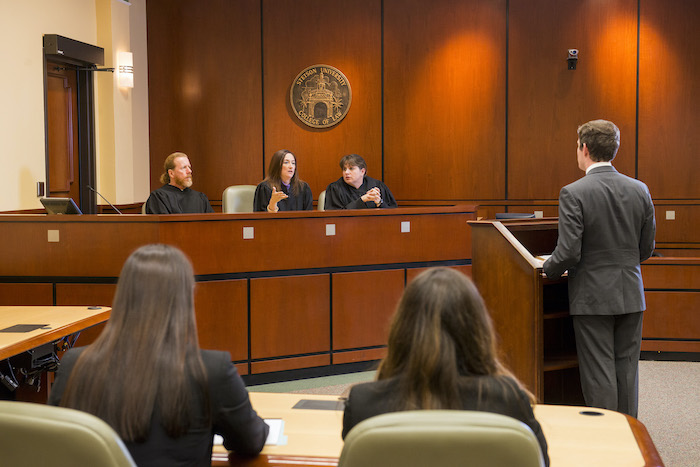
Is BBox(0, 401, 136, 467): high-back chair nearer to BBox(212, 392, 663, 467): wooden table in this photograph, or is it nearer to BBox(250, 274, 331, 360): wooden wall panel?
BBox(212, 392, 663, 467): wooden table

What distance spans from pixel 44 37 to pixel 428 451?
6.32 metres

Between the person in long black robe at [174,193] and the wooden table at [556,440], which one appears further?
the person in long black robe at [174,193]

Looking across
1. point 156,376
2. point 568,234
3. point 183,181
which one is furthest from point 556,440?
point 183,181

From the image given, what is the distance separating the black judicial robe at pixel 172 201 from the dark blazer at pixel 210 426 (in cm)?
423

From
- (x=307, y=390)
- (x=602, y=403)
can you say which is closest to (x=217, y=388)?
(x=602, y=403)

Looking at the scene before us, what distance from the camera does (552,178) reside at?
7.94 metres

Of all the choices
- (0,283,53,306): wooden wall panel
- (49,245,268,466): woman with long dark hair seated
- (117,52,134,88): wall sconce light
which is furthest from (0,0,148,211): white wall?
(49,245,268,466): woman with long dark hair seated

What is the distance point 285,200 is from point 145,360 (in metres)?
4.76

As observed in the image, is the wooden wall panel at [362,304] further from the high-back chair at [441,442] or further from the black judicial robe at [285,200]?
the high-back chair at [441,442]

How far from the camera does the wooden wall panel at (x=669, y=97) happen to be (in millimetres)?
7676

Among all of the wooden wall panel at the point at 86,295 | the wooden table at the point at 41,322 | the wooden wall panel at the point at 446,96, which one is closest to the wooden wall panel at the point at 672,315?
the wooden wall panel at the point at 446,96

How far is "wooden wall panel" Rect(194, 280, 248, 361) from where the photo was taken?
516 cm

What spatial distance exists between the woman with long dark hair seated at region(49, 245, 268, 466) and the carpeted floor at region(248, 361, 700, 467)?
231cm

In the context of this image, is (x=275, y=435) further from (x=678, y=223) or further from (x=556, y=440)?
(x=678, y=223)
